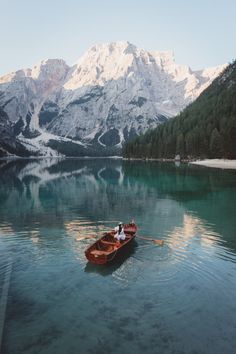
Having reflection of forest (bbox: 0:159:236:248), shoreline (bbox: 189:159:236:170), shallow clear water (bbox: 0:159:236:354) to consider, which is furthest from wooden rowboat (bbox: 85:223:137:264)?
shoreline (bbox: 189:159:236:170)

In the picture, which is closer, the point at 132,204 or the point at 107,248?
the point at 107,248

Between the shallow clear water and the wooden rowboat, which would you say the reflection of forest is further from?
the wooden rowboat

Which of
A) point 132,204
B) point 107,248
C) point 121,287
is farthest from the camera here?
point 132,204

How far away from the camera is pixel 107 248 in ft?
115

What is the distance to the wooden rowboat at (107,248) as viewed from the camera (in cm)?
3164

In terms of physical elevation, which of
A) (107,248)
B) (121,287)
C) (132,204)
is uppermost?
(107,248)

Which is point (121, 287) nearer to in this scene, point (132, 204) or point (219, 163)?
point (132, 204)

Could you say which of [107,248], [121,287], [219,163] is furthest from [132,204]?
[219,163]

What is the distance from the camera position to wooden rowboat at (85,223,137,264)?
104ft

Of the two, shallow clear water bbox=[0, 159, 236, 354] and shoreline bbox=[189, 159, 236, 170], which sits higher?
shoreline bbox=[189, 159, 236, 170]

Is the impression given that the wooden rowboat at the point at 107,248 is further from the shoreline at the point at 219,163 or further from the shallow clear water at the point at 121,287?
the shoreline at the point at 219,163

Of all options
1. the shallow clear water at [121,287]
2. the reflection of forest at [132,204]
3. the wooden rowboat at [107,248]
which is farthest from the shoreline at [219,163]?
the wooden rowboat at [107,248]

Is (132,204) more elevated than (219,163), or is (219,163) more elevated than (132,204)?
(219,163)

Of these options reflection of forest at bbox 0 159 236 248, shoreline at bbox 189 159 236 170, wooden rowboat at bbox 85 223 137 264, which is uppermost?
shoreline at bbox 189 159 236 170
